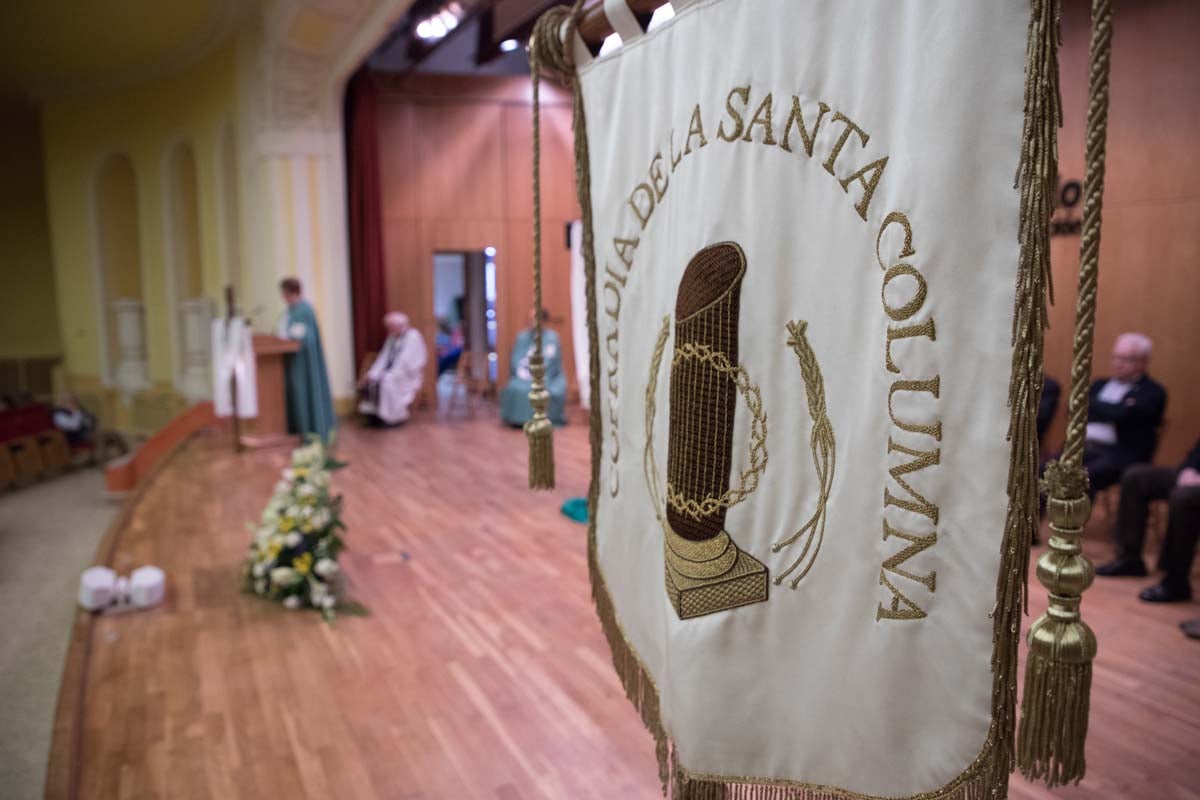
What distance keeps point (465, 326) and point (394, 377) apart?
2.51m

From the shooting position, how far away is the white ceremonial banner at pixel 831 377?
0.82 metres

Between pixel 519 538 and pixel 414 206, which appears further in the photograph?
pixel 414 206

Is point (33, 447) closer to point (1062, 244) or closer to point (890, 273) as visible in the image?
point (1062, 244)

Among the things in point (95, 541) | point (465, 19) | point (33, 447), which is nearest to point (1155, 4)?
point (465, 19)

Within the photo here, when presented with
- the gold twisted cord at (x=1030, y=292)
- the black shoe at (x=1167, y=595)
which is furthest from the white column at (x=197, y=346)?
the gold twisted cord at (x=1030, y=292)

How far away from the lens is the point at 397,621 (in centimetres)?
347

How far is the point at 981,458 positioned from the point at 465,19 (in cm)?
707

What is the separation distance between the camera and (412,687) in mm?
2908

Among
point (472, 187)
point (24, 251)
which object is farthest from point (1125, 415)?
point (24, 251)

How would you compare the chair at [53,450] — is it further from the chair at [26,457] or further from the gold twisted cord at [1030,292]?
the gold twisted cord at [1030,292]

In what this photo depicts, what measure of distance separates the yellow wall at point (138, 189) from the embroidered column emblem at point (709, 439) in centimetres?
977

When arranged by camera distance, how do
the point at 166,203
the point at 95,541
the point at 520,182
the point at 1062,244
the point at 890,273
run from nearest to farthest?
the point at 890,273, the point at 1062,244, the point at 95,541, the point at 520,182, the point at 166,203

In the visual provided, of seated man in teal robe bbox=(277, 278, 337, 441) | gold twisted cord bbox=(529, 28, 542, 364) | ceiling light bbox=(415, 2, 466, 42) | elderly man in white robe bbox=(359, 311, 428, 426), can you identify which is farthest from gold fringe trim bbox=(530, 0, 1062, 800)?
elderly man in white robe bbox=(359, 311, 428, 426)

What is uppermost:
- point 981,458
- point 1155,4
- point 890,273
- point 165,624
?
point 1155,4
